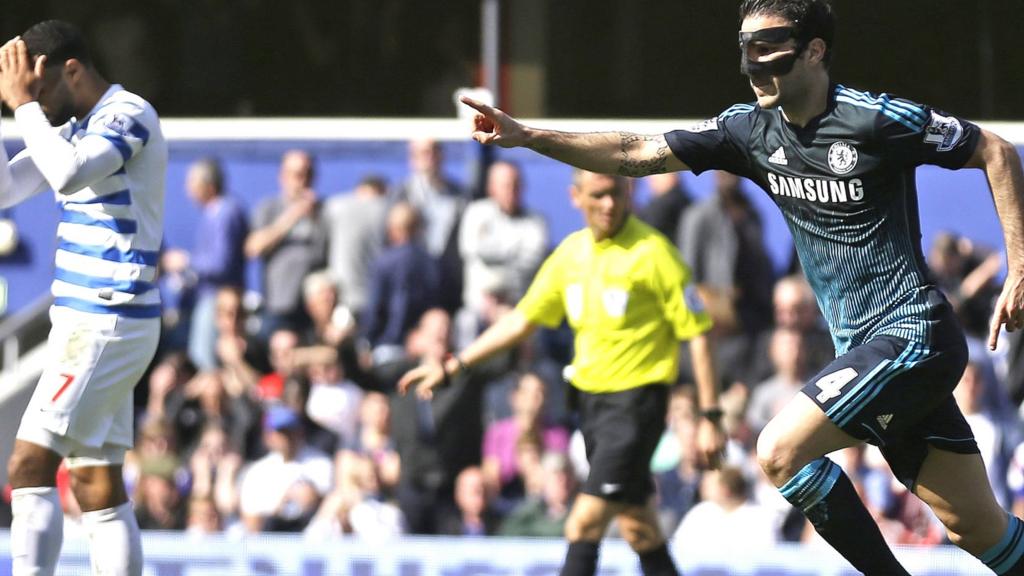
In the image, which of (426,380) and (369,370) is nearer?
(426,380)

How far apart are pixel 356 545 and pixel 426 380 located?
1827 millimetres

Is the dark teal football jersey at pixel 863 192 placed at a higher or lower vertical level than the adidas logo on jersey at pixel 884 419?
higher

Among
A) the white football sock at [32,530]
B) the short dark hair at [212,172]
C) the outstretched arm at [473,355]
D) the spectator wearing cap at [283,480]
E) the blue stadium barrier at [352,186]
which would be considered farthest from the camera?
the short dark hair at [212,172]

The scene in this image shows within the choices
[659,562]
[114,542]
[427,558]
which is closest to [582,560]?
[659,562]

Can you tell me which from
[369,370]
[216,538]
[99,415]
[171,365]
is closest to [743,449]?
[369,370]

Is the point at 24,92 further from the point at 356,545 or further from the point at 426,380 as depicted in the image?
the point at 356,545

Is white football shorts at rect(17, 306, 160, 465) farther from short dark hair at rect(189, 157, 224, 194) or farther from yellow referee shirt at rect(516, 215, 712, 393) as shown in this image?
short dark hair at rect(189, 157, 224, 194)

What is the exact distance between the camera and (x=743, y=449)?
1005 cm

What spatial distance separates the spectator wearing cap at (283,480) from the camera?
34.9ft

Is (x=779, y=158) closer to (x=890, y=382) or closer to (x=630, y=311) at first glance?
(x=890, y=382)

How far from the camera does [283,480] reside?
35.3 feet

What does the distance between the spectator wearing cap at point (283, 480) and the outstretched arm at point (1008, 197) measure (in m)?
6.02

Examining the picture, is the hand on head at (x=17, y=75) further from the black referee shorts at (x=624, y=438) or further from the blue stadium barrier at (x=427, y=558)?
the blue stadium barrier at (x=427, y=558)

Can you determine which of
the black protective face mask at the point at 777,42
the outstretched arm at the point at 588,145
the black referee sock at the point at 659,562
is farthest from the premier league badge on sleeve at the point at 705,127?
the black referee sock at the point at 659,562
